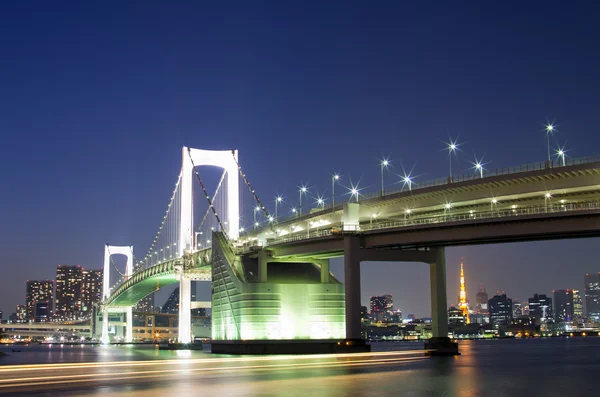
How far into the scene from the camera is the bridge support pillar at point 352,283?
67.2 meters

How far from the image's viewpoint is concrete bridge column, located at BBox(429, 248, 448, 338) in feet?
230

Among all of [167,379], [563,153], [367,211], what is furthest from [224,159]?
[167,379]

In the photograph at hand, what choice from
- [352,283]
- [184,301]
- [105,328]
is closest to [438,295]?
[352,283]

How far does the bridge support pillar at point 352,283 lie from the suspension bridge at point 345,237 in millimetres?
86

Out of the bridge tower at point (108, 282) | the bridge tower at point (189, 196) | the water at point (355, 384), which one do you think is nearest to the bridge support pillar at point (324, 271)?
the bridge tower at point (189, 196)

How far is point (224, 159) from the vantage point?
107688 mm

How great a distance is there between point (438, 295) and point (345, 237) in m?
9.93

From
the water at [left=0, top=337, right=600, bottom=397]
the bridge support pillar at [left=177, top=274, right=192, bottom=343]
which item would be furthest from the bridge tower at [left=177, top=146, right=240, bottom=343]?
the water at [left=0, top=337, right=600, bottom=397]

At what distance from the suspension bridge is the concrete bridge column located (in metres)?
0.10

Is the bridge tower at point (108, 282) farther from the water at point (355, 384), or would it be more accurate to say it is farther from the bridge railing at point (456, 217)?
the water at point (355, 384)

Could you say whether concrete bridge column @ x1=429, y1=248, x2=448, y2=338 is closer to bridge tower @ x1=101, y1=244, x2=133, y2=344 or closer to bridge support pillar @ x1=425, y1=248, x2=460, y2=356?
bridge support pillar @ x1=425, y1=248, x2=460, y2=356

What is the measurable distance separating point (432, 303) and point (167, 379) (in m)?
35.8

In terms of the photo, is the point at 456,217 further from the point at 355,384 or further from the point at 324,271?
the point at 355,384

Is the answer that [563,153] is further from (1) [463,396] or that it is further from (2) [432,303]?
(1) [463,396]
